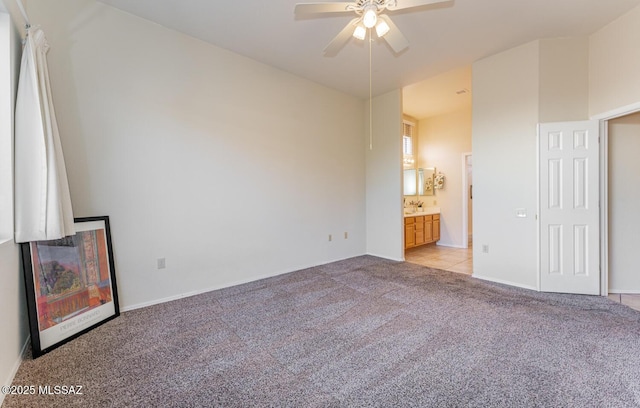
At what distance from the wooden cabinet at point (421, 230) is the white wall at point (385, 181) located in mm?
706

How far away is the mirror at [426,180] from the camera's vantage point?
689 cm

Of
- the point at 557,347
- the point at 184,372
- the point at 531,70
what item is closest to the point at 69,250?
the point at 184,372

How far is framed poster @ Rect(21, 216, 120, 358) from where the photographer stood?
212 centimetres

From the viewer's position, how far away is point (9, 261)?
192cm

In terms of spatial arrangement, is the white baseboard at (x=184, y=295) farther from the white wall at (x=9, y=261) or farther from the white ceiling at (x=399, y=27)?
the white ceiling at (x=399, y=27)

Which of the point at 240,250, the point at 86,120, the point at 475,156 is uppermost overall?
the point at 86,120

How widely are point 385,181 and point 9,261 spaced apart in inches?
190

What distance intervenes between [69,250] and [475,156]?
4.98 metres

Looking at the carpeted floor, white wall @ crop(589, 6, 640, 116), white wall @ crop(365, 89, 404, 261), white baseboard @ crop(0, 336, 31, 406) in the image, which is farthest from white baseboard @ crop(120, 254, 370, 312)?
white wall @ crop(589, 6, 640, 116)

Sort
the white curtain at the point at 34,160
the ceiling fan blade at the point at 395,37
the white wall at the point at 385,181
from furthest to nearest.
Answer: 1. the white wall at the point at 385,181
2. the ceiling fan blade at the point at 395,37
3. the white curtain at the point at 34,160

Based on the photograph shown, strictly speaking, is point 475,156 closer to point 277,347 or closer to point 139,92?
point 277,347

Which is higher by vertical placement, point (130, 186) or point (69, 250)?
point (130, 186)

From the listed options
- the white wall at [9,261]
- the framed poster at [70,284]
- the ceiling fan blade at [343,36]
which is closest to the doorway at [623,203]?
the ceiling fan blade at [343,36]

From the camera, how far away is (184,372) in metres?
1.92
